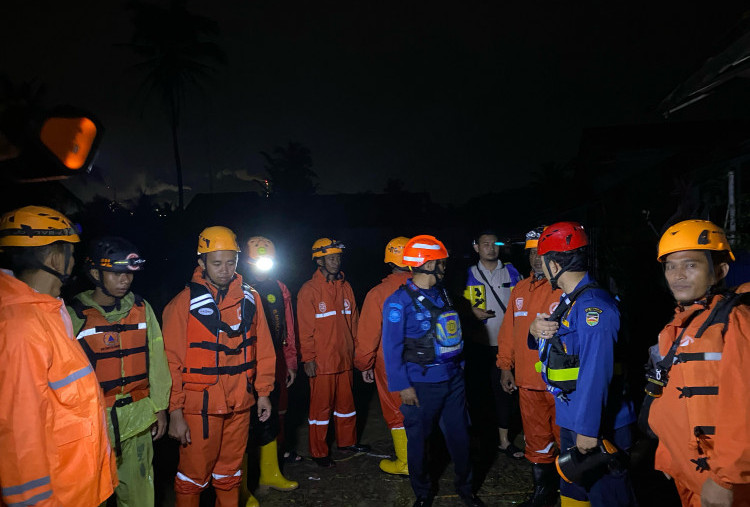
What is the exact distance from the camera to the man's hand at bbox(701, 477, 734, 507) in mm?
1987

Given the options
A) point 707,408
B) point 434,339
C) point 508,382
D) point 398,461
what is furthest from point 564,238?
point 398,461

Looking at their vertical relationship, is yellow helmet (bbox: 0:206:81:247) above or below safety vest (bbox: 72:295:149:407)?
above

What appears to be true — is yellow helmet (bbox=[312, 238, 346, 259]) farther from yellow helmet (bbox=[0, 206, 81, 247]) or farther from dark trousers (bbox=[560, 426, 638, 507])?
Answer: dark trousers (bbox=[560, 426, 638, 507])

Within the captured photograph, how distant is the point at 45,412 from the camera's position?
2.07 m

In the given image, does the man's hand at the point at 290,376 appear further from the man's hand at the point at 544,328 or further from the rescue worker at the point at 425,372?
the man's hand at the point at 544,328

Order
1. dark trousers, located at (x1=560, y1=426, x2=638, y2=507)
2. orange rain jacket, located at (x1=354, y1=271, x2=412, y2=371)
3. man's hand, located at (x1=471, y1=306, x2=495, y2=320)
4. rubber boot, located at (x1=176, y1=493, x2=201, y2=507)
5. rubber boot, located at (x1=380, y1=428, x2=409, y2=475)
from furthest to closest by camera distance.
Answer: man's hand, located at (x1=471, y1=306, x2=495, y2=320), orange rain jacket, located at (x1=354, y1=271, x2=412, y2=371), rubber boot, located at (x1=380, y1=428, x2=409, y2=475), rubber boot, located at (x1=176, y1=493, x2=201, y2=507), dark trousers, located at (x1=560, y1=426, x2=638, y2=507)

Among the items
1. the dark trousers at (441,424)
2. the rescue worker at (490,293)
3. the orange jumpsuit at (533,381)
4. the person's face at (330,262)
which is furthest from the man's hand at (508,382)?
the person's face at (330,262)

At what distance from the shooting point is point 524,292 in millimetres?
4617

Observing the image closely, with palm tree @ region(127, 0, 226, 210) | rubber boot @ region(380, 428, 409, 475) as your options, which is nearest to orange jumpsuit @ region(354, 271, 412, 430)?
rubber boot @ region(380, 428, 409, 475)

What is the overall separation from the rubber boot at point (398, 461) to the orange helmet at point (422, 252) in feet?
7.19

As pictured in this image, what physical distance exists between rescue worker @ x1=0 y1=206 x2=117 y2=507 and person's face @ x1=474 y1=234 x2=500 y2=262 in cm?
458

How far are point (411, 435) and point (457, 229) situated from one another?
96.7ft

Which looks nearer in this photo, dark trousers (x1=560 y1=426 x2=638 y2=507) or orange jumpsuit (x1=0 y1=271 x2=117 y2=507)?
orange jumpsuit (x1=0 y1=271 x2=117 y2=507)

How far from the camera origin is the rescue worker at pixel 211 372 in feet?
11.4
